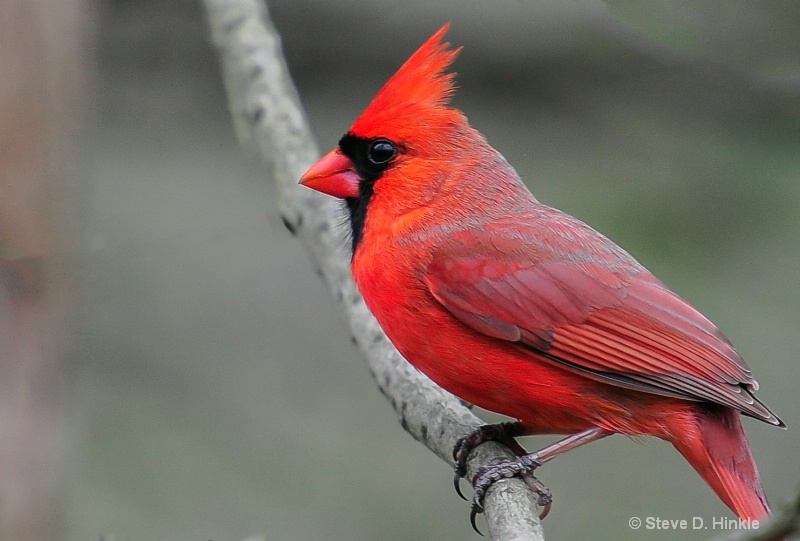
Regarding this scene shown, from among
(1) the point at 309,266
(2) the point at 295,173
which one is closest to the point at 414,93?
(2) the point at 295,173

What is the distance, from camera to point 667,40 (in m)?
1.98

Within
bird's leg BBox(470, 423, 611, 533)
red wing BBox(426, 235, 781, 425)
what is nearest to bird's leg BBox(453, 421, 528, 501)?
bird's leg BBox(470, 423, 611, 533)

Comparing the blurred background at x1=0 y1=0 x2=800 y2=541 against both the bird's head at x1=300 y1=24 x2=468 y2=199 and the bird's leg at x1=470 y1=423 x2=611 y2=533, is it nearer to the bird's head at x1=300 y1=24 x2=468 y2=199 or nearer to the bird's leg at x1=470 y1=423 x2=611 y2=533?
the bird's head at x1=300 y1=24 x2=468 y2=199

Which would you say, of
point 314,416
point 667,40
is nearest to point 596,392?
point 667,40

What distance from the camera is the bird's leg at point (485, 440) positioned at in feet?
8.57

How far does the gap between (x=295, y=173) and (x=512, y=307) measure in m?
0.87

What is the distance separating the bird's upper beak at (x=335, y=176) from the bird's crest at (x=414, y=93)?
9 centimetres

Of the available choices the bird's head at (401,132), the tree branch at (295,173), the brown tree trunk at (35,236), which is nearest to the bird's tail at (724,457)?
the tree branch at (295,173)

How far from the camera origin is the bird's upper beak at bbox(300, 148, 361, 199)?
284cm

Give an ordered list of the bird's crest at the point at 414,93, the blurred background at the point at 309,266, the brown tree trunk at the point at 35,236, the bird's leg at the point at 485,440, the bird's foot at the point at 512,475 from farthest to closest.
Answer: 1. the blurred background at the point at 309,266
2. the bird's crest at the point at 414,93
3. the bird's leg at the point at 485,440
4. the bird's foot at the point at 512,475
5. the brown tree trunk at the point at 35,236

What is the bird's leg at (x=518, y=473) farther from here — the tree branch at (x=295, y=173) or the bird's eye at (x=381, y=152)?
the bird's eye at (x=381, y=152)

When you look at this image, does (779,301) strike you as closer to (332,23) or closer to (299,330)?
(299,330)

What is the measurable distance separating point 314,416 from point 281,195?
4.61ft

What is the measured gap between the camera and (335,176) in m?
2.85
